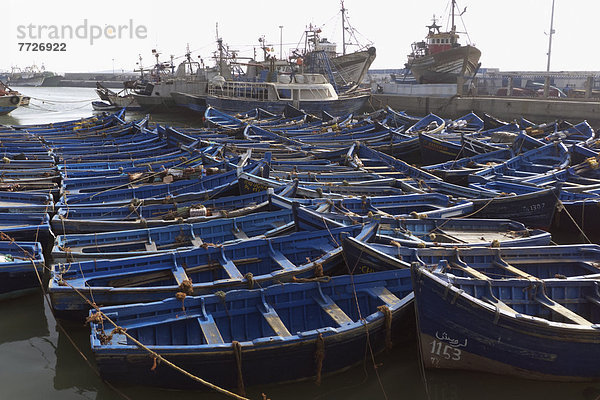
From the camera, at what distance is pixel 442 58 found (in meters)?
47.9

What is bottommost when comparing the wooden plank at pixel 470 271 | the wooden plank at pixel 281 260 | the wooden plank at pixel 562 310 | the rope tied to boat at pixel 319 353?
the rope tied to boat at pixel 319 353

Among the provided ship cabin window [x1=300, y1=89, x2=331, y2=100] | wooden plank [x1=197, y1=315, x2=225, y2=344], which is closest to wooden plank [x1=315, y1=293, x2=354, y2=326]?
wooden plank [x1=197, y1=315, x2=225, y2=344]

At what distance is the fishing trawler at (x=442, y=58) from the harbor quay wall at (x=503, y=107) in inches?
280

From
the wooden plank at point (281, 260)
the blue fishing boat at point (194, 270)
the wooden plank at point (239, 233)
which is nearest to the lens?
the blue fishing boat at point (194, 270)

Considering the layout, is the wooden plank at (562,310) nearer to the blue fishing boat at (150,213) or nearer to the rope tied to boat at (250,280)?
the rope tied to boat at (250,280)

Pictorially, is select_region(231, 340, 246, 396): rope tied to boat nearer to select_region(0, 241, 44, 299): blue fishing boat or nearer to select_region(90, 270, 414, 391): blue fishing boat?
select_region(90, 270, 414, 391): blue fishing boat

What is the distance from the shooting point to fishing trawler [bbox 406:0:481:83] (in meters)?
46.8

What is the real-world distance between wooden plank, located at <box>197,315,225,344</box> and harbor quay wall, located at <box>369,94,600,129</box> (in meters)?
30.4

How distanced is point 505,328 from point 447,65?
45245mm

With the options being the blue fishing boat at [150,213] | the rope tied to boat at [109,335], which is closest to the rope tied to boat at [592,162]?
the blue fishing boat at [150,213]

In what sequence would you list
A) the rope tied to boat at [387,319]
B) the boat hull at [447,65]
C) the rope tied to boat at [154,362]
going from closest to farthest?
the rope tied to boat at [154,362]
the rope tied to boat at [387,319]
the boat hull at [447,65]

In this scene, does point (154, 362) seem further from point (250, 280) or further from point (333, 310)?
point (333, 310)

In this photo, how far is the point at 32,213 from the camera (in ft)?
38.6

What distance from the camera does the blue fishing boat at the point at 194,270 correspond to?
26.5 feet
